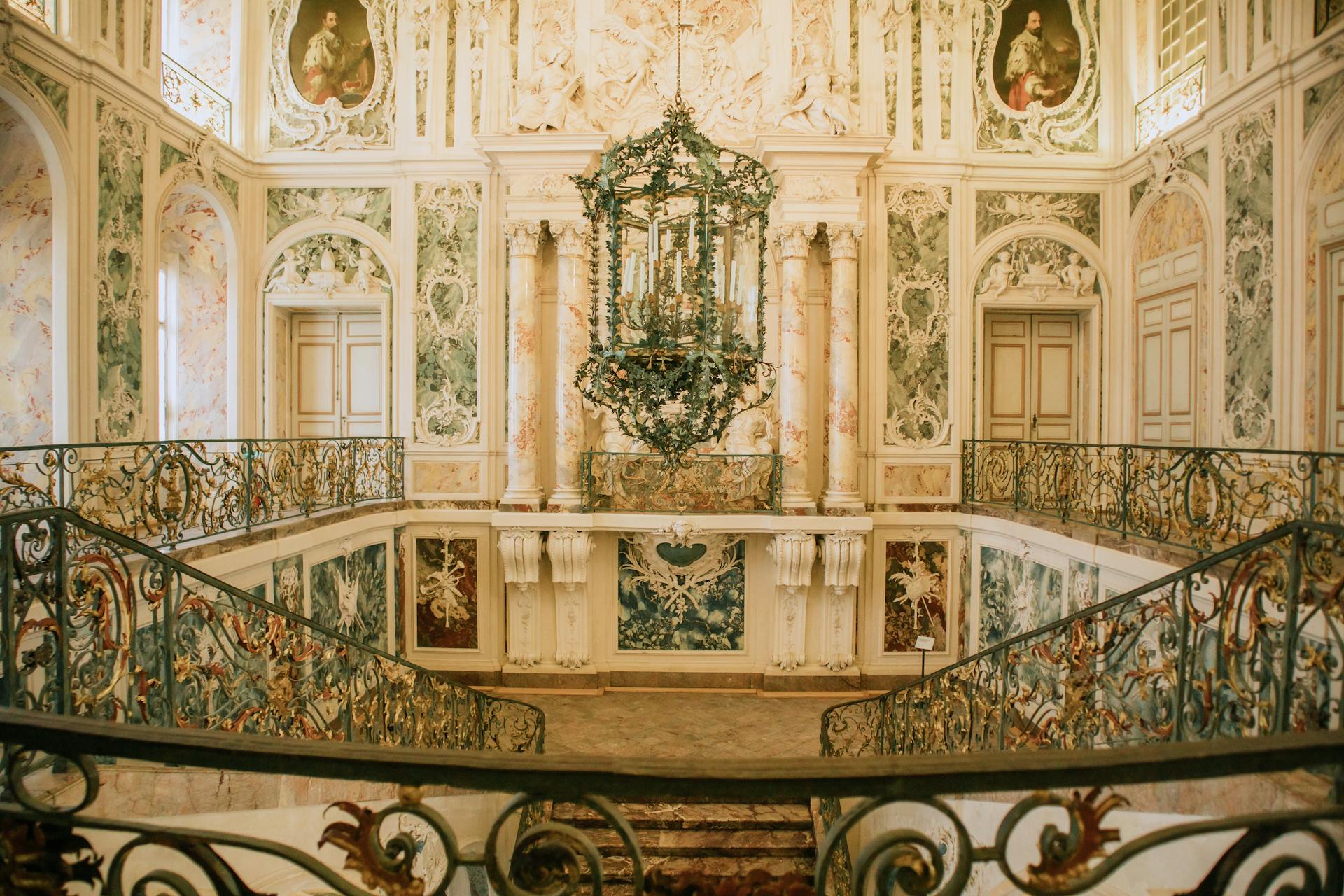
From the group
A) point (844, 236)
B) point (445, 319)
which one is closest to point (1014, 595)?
point (844, 236)

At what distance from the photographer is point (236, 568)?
620 cm

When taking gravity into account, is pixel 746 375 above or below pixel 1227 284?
below

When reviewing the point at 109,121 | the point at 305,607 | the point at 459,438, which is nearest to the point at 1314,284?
the point at 459,438

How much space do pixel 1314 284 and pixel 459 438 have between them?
821 cm

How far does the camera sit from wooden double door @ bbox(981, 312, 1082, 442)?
9.75 m

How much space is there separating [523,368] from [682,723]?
4.16 m

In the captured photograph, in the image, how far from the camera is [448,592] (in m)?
9.41

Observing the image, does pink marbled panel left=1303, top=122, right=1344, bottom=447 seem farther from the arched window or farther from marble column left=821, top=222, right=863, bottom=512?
marble column left=821, top=222, right=863, bottom=512

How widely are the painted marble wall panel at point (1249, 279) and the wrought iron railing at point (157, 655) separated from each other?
6.57 meters

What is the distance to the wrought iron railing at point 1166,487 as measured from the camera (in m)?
5.12

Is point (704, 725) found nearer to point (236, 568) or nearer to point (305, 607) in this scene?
point (305, 607)

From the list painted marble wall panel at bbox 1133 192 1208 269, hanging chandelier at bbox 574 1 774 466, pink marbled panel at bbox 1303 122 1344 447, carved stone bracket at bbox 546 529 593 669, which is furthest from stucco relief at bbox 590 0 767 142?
pink marbled panel at bbox 1303 122 1344 447

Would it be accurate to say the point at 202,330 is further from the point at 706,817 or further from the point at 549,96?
the point at 706,817

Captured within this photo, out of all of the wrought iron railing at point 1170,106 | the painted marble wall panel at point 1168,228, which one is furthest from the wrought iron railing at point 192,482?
the wrought iron railing at point 1170,106
